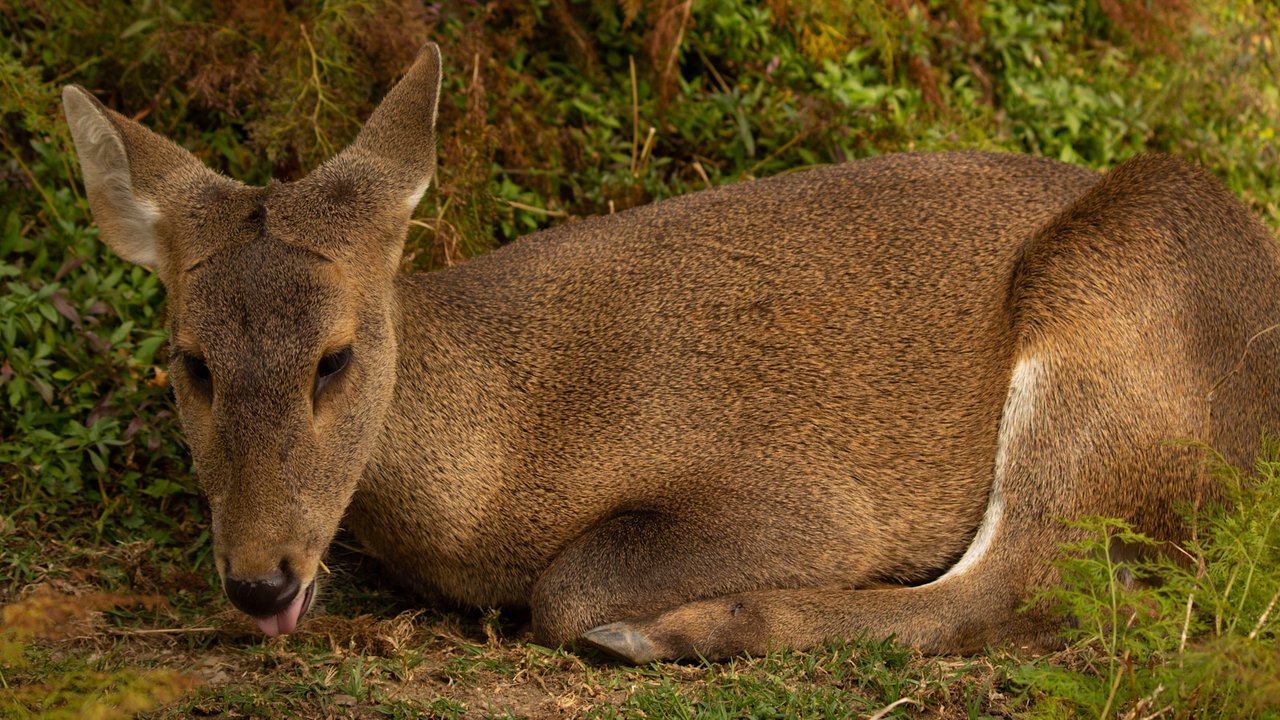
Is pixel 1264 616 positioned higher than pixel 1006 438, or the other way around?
pixel 1264 616

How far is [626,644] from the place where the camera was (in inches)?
170

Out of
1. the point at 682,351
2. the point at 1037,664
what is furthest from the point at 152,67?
the point at 1037,664

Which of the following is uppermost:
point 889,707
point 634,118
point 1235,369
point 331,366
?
point 331,366

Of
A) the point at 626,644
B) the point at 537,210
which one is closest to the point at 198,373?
the point at 626,644

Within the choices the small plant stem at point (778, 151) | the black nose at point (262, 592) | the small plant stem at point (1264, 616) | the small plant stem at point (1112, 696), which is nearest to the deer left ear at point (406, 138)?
the black nose at point (262, 592)

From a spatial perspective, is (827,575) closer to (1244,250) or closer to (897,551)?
(897,551)

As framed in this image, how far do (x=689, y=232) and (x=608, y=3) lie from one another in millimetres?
2439

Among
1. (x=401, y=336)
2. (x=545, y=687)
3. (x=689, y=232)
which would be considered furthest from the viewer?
(x=689, y=232)

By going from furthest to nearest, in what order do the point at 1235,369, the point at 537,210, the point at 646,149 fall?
the point at 646,149 → the point at 537,210 → the point at 1235,369

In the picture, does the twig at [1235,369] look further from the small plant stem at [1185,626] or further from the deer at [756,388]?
the small plant stem at [1185,626]

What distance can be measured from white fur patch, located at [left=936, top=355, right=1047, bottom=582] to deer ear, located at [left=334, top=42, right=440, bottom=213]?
2173mm

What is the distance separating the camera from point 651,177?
6953mm

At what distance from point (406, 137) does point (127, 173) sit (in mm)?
913

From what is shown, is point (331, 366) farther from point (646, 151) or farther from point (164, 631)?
→ point (646, 151)
